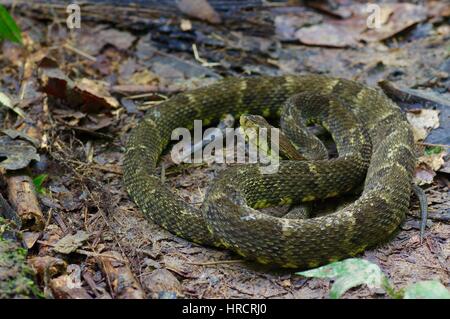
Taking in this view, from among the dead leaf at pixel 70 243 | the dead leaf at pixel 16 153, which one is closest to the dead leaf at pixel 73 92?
the dead leaf at pixel 16 153

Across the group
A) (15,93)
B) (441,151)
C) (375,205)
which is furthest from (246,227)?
(15,93)

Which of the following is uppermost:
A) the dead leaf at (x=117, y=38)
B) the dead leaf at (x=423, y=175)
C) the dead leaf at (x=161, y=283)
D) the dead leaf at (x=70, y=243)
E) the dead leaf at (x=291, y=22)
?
the dead leaf at (x=291, y=22)

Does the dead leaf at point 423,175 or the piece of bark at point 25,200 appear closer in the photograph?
the piece of bark at point 25,200

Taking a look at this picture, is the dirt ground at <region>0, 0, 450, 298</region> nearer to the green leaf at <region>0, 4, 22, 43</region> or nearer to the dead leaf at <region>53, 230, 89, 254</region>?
the dead leaf at <region>53, 230, 89, 254</region>

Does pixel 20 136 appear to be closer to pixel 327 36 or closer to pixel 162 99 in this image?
pixel 162 99

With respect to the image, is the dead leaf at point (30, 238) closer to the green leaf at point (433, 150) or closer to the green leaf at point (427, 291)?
the green leaf at point (427, 291)

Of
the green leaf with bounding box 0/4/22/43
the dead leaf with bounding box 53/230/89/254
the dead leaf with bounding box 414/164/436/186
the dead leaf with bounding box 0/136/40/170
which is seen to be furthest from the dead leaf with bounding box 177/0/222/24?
the dead leaf with bounding box 53/230/89/254

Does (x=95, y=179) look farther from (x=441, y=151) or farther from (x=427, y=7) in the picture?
(x=427, y=7)
